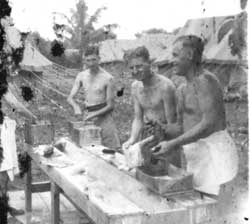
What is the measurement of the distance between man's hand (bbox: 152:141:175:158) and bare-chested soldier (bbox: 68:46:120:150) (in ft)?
6.62

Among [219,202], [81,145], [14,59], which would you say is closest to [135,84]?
[81,145]

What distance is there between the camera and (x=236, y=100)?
307 cm

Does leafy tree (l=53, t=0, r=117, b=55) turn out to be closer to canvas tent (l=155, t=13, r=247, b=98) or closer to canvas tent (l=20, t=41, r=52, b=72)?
canvas tent (l=20, t=41, r=52, b=72)

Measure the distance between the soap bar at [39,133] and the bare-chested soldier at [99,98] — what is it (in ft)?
1.93

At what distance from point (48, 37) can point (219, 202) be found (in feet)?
6.72

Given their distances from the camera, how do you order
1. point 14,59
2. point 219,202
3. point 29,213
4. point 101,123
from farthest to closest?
point 101,123 < point 29,213 < point 14,59 < point 219,202

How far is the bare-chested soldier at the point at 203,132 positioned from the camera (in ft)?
8.89

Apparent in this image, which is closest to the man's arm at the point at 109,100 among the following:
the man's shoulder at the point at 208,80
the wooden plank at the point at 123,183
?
the wooden plank at the point at 123,183

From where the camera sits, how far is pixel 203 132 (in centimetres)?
273

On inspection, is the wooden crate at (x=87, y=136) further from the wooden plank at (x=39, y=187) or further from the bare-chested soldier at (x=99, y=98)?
the wooden plank at (x=39, y=187)

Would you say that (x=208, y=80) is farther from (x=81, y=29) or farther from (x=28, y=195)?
(x=28, y=195)

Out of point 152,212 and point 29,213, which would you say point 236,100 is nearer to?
point 152,212

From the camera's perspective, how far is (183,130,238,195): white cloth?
8.90 ft

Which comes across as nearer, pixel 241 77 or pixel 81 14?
pixel 241 77
